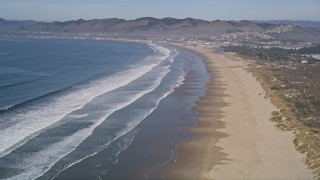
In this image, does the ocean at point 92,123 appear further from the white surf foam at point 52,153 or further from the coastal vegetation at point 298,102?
the coastal vegetation at point 298,102

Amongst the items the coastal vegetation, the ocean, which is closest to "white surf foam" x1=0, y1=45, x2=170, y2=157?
the ocean

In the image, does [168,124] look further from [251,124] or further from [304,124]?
[304,124]

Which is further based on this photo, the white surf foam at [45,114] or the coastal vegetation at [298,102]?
the white surf foam at [45,114]

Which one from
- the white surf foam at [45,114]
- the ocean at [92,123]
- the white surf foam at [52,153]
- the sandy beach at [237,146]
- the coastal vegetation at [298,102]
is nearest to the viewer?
the white surf foam at [52,153]

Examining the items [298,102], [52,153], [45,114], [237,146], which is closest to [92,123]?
[45,114]

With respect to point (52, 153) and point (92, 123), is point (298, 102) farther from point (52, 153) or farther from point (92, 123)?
point (52, 153)

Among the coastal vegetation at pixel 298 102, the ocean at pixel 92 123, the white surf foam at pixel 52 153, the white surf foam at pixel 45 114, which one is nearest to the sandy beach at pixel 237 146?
the coastal vegetation at pixel 298 102

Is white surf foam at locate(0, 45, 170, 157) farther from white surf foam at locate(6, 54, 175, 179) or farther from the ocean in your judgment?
white surf foam at locate(6, 54, 175, 179)
